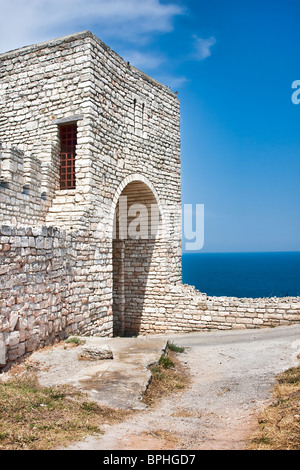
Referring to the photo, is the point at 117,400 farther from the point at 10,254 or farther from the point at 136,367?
the point at 10,254

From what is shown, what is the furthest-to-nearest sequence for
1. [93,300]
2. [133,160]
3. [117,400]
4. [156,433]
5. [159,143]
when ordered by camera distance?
[159,143] < [133,160] < [93,300] < [117,400] < [156,433]

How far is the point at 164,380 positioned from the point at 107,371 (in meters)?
0.92

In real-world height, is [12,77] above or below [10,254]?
above

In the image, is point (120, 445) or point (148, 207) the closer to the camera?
point (120, 445)

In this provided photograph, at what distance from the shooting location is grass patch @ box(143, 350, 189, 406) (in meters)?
5.28

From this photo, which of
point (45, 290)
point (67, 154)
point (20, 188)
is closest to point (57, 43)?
point (67, 154)

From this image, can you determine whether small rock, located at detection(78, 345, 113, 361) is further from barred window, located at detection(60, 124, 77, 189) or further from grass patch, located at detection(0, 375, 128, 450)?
barred window, located at detection(60, 124, 77, 189)

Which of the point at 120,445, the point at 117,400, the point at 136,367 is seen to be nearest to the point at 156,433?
the point at 120,445

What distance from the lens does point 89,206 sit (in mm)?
9289

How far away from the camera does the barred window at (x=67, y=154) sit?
1001 centimetres

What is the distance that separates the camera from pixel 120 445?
3.48 meters

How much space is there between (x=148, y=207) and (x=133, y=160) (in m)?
2.07

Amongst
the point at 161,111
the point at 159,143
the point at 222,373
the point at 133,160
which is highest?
the point at 161,111

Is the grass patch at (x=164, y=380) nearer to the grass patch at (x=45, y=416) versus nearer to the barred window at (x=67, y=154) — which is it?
the grass patch at (x=45, y=416)
